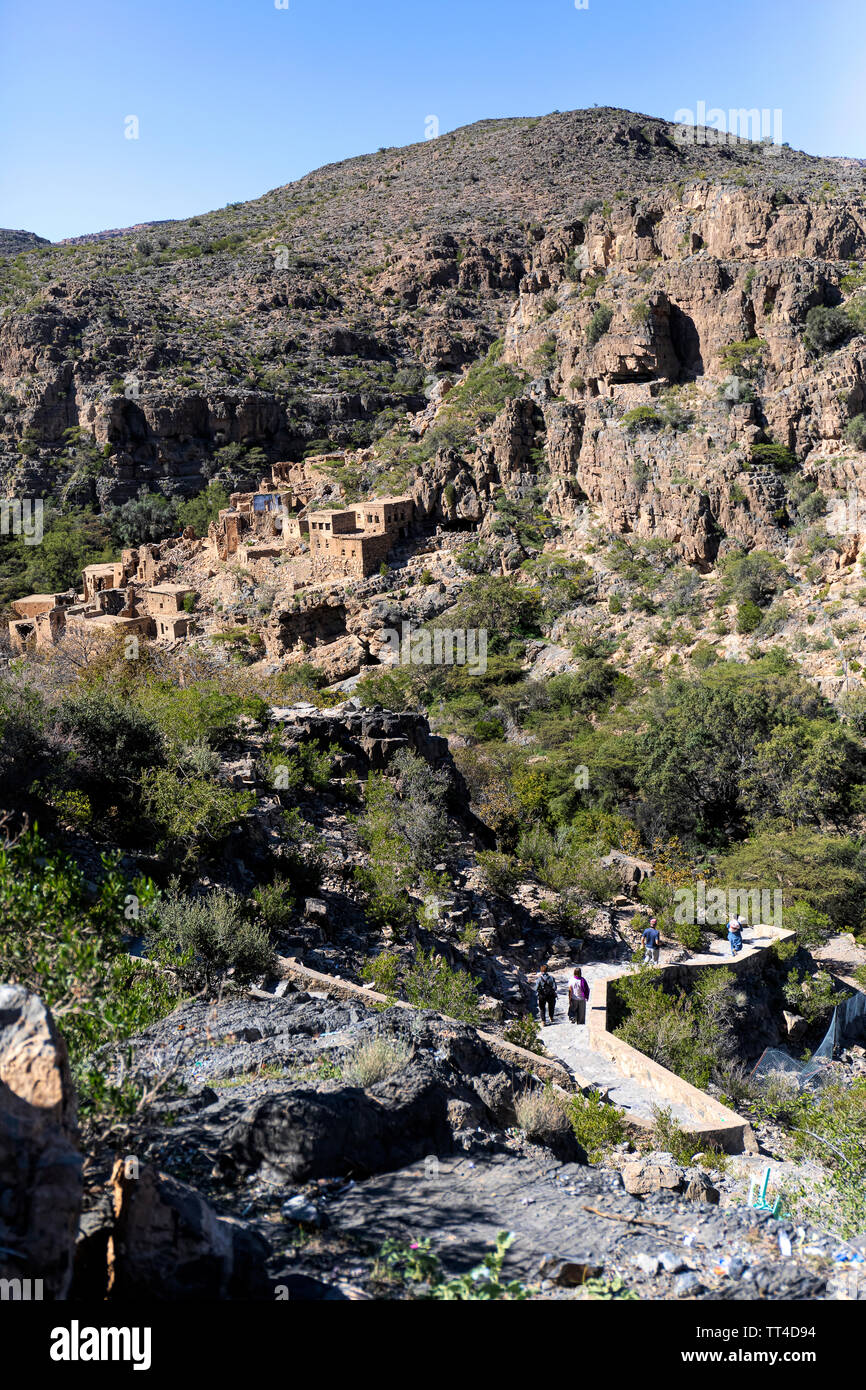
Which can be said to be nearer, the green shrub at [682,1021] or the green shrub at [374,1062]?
the green shrub at [374,1062]

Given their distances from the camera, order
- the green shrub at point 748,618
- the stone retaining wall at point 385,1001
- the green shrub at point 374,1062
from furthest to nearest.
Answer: the green shrub at point 748,618
the stone retaining wall at point 385,1001
the green shrub at point 374,1062

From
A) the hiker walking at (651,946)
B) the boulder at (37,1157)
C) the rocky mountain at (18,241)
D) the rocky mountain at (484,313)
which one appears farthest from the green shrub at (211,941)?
the rocky mountain at (18,241)

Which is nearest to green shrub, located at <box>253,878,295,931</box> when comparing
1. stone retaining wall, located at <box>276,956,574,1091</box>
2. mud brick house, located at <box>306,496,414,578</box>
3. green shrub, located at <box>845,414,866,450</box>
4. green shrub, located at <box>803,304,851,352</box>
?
stone retaining wall, located at <box>276,956,574,1091</box>

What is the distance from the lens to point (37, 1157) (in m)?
3.51

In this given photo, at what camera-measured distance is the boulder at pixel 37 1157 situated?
3371mm

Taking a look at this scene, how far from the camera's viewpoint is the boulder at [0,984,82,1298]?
3371 millimetres

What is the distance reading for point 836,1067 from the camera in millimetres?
13703

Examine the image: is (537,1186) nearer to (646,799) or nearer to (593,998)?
(593,998)

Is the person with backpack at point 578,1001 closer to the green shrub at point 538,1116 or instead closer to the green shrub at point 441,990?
the green shrub at point 441,990

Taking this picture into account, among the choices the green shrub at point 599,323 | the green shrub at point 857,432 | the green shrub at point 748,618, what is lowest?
the green shrub at point 748,618

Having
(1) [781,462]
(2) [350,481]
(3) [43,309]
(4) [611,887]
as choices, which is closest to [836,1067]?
(4) [611,887]

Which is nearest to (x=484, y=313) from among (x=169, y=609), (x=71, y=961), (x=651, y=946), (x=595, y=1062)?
(x=169, y=609)

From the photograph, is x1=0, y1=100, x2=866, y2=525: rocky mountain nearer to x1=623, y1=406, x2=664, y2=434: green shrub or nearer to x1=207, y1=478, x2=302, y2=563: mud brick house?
x1=623, y1=406, x2=664, y2=434: green shrub

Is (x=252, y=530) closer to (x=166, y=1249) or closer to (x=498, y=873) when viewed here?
(x=498, y=873)
